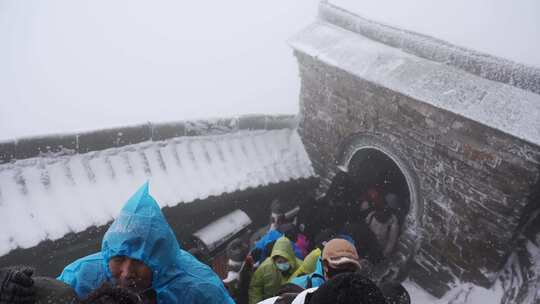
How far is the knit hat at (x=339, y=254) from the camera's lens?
267 cm

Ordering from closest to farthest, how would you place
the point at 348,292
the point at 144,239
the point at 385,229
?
the point at 348,292, the point at 144,239, the point at 385,229

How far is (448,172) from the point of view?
378 centimetres

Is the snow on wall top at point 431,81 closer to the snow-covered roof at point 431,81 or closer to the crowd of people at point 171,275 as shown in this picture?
the snow-covered roof at point 431,81

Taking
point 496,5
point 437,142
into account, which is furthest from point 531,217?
point 496,5

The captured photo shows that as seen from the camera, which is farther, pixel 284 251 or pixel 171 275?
pixel 284 251

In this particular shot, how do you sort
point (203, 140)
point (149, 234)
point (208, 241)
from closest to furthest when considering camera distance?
point (149, 234) < point (208, 241) < point (203, 140)

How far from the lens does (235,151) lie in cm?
500

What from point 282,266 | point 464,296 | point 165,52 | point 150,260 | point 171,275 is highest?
point 150,260

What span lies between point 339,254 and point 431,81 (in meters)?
2.12

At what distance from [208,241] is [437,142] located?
282cm

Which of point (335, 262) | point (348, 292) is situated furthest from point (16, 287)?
point (335, 262)

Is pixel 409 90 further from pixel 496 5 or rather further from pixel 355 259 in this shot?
pixel 496 5

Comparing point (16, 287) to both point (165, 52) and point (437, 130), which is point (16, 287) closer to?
point (437, 130)

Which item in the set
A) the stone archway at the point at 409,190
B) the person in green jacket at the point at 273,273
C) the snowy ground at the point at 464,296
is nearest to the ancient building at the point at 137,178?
the stone archway at the point at 409,190
